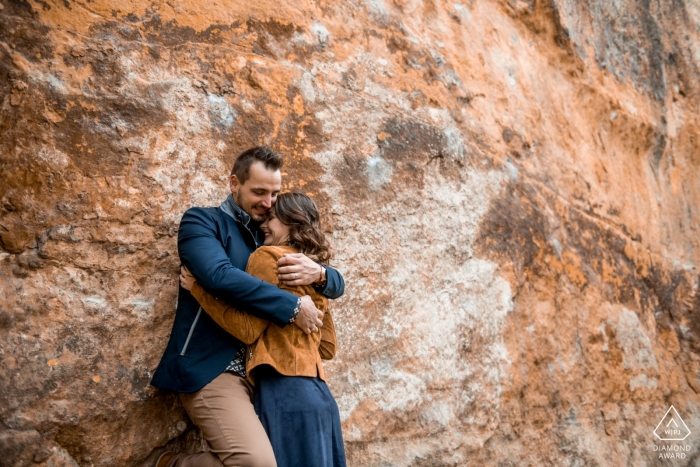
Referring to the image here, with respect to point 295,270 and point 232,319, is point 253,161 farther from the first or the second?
point 232,319

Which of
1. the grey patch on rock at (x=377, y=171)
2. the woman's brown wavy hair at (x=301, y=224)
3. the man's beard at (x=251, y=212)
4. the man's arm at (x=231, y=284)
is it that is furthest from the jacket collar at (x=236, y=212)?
the grey patch on rock at (x=377, y=171)

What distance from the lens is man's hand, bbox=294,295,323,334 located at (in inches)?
109

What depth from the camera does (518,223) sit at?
4.43 metres

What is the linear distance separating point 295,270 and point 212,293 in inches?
14.1

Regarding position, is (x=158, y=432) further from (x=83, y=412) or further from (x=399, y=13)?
(x=399, y=13)

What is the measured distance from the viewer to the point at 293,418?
2715 millimetres

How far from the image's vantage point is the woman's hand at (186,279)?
283 cm

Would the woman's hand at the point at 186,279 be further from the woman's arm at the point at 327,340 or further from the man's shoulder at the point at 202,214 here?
the woman's arm at the point at 327,340

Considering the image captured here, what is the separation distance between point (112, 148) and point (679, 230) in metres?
5.02

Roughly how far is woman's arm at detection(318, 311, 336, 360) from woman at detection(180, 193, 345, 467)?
15 cm

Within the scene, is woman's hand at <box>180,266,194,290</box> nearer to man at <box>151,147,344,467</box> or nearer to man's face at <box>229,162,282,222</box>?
man at <box>151,147,344,467</box>

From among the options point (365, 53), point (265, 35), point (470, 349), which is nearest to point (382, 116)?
point (365, 53)

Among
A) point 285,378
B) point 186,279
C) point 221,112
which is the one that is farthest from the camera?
point 221,112

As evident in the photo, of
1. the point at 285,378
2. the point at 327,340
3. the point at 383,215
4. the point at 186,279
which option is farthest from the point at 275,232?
the point at 383,215
